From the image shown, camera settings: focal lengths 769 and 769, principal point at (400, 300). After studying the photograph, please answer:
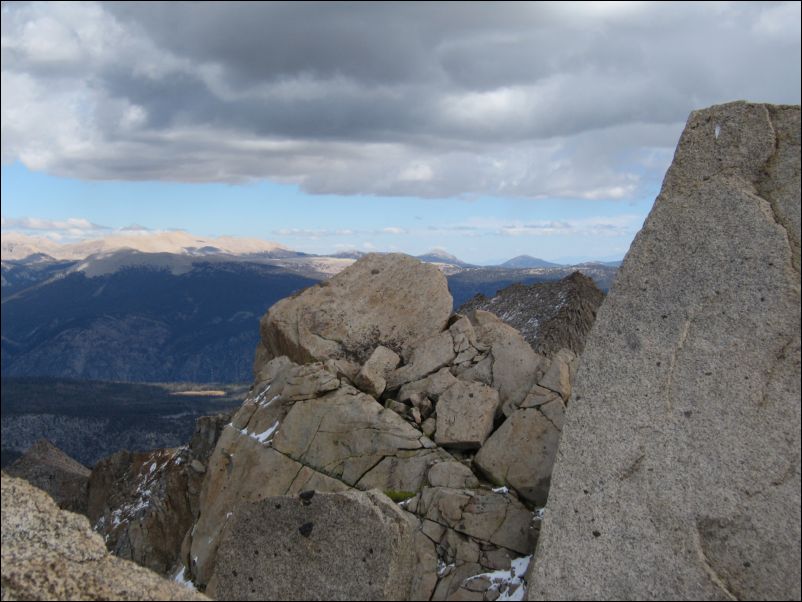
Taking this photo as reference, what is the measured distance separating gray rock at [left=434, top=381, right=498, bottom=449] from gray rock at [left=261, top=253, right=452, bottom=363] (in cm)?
439

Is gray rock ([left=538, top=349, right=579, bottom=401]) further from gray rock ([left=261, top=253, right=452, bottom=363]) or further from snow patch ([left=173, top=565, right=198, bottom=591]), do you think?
snow patch ([left=173, top=565, right=198, bottom=591])

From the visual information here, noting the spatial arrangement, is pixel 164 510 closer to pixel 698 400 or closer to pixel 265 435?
pixel 265 435

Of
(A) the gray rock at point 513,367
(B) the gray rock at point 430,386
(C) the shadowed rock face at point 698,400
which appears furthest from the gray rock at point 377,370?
(C) the shadowed rock face at point 698,400

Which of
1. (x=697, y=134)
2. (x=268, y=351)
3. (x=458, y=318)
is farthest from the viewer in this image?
(x=268, y=351)

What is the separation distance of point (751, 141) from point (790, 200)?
168cm

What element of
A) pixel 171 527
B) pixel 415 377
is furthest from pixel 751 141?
pixel 171 527

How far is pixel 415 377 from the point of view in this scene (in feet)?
79.9

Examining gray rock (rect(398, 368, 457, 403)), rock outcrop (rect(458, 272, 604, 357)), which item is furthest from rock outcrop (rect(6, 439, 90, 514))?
gray rock (rect(398, 368, 457, 403))

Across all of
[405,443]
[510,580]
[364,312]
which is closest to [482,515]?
[510,580]

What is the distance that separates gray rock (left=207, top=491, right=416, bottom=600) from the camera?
15859 mm

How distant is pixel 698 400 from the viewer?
15547mm

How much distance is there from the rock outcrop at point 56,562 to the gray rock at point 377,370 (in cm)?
1004

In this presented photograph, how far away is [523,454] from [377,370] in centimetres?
625

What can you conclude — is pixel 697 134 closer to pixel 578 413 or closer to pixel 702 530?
pixel 578 413
